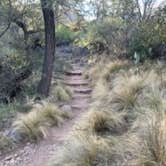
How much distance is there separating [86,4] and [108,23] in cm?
419

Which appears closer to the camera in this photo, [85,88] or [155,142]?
[155,142]

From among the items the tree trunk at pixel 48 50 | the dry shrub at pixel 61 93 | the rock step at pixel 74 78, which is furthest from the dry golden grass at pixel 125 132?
the rock step at pixel 74 78

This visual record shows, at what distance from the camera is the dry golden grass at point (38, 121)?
5961mm

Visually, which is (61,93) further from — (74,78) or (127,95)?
(74,78)

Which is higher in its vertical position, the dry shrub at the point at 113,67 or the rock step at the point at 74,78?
the dry shrub at the point at 113,67

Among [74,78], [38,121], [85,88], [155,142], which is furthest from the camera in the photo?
[74,78]

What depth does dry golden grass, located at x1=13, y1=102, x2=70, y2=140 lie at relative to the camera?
596 cm

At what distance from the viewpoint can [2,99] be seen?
8.73 meters

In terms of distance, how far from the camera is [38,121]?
6.23 meters

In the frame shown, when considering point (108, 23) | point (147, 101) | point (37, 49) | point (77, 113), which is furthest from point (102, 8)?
point (147, 101)

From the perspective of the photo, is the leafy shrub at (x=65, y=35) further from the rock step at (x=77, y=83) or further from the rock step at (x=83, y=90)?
the rock step at (x=83, y=90)

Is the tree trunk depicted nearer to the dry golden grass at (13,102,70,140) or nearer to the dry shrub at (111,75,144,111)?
the dry golden grass at (13,102,70,140)

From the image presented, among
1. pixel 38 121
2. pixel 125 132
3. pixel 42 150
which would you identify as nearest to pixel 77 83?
pixel 38 121

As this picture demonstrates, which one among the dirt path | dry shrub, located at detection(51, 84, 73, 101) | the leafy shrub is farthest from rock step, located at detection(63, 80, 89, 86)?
the leafy shrub
